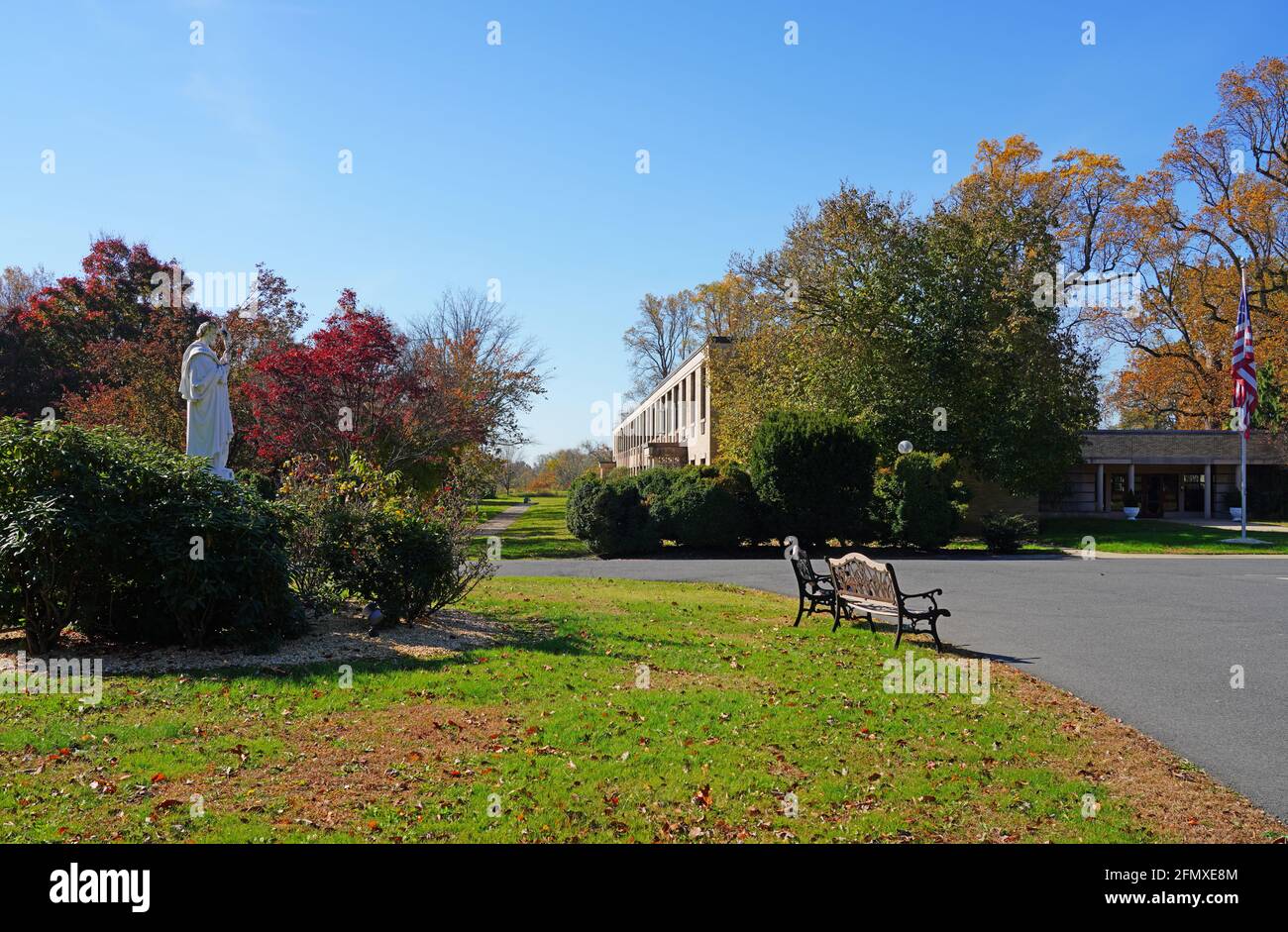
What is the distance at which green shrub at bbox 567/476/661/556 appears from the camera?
78.8 feet

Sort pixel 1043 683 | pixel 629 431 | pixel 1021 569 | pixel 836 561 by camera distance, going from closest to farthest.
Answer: pixel 1043 683 < pixel 836 561 < pixel 1021 569 < pixel 629 431

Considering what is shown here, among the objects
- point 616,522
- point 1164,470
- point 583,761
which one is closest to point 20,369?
point 616,522

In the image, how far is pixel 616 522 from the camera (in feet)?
79.0

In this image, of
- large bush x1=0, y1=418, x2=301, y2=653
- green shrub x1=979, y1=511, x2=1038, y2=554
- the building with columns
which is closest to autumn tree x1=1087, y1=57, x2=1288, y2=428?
the building with columns

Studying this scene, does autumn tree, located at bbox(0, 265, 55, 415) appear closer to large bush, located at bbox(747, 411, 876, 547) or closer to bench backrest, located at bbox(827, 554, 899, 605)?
large bush, located at bbox(747, 411, 876, 547)

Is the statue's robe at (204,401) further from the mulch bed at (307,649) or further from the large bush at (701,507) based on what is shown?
the large bush at (701,507)

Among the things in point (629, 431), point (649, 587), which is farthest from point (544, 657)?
point (629, 431)

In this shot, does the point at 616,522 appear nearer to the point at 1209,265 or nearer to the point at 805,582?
the point at 805,582

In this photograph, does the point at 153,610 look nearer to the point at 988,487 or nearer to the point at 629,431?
the point at 988,487

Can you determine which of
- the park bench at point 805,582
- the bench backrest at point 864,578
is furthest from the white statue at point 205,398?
the bench backrest at point 864,578

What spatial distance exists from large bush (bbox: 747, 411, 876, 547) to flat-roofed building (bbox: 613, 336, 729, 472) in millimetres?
16093

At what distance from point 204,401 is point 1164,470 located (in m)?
47.3

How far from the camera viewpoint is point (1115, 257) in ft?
150

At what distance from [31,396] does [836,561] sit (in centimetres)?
3393
